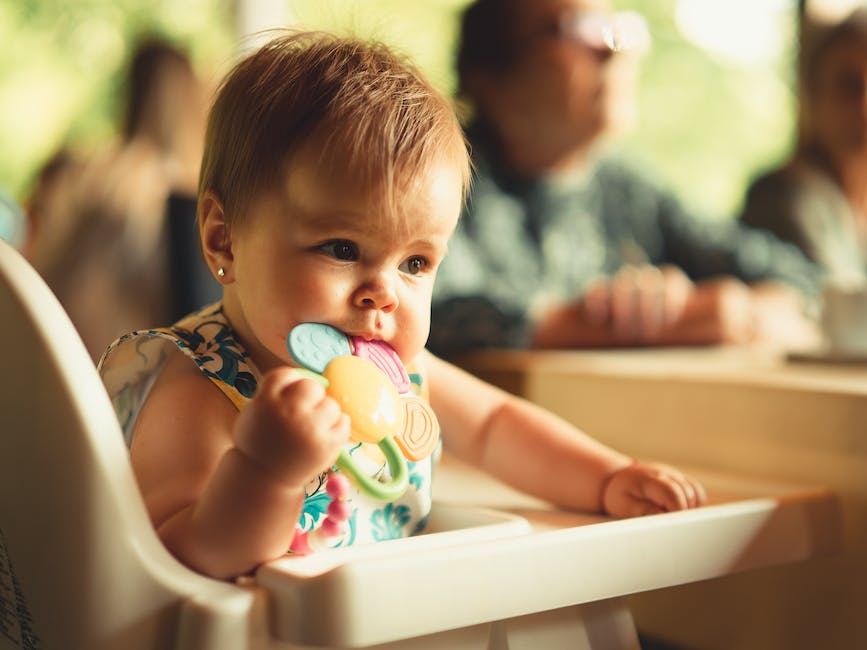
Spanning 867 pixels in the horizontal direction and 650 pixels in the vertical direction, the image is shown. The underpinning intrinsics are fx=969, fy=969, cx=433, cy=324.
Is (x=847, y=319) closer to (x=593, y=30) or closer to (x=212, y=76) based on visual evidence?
(x=593, y=30)

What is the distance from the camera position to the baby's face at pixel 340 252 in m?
0.63

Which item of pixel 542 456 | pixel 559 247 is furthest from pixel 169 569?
pixel 559 247

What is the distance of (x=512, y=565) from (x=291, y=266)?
0.78 feet

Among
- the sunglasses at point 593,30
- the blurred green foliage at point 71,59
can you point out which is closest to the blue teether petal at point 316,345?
the sunglasses at point 593,30

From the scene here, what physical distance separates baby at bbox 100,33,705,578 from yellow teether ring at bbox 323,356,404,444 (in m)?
0.01

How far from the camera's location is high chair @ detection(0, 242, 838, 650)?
52 centimetres

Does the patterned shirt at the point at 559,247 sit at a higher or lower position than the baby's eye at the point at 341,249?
lower

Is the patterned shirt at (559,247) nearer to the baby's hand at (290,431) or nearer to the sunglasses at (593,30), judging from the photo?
the sunglasses at (593,30)

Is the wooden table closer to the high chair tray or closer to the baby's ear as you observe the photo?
the high chair tray

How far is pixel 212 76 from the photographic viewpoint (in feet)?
7.27

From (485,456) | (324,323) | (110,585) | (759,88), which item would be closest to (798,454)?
(485,456)

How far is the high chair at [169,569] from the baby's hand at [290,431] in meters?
0.06

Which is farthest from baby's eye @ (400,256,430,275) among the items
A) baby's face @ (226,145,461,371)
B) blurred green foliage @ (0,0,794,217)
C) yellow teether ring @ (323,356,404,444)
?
blurred green foliage @ (0,0,794,217)

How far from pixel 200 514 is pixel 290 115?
0.88 feet
